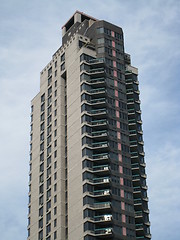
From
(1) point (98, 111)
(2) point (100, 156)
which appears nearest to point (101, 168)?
(2) point (100, 156)

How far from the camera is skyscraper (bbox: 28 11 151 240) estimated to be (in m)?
141

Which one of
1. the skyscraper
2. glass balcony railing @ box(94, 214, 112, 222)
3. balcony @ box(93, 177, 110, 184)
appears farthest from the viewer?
balcony @ box(93, 177, 110, 184)

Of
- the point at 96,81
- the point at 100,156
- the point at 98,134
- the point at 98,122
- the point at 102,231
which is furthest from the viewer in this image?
the point at 96,81

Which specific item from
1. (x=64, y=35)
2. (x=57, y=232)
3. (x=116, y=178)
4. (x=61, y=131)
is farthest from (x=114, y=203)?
(x=64, y=35)

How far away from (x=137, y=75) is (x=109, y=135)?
31.3 meters

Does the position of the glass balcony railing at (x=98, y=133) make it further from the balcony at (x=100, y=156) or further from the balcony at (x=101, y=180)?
the balcony at (x=101, y=180)

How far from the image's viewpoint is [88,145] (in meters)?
148

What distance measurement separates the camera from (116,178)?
145375mm

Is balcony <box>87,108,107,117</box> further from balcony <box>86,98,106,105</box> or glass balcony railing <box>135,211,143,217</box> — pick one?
glass balcony railing <box>135,211,143,217</box>

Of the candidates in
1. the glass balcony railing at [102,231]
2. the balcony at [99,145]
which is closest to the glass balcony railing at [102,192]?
the glass balcony railing at [102,231]

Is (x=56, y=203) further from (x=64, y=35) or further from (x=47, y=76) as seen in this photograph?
(x=64, y=35)

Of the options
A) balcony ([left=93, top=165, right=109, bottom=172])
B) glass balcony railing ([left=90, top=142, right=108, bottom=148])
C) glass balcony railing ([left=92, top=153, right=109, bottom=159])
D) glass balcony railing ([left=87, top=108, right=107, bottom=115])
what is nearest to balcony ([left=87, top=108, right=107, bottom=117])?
glass balcony railing ([left=87, top=108, right=107, bottom=115])

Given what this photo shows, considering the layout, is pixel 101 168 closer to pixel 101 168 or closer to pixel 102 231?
pixel 101 168

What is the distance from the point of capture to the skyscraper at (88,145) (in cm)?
14138
